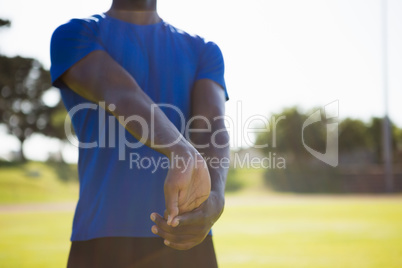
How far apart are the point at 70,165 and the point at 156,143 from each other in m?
38.4

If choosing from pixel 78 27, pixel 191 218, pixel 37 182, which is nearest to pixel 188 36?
pixel 78 27

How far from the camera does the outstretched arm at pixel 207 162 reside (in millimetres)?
1072

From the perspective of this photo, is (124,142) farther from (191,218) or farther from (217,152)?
Result: (191,218)

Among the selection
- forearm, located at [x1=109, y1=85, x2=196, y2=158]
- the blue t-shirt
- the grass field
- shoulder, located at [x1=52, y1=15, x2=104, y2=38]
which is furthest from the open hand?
the grass field

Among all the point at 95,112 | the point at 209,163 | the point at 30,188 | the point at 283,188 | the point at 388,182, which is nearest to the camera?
the point at 209,163

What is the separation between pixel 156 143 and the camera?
1046 mm

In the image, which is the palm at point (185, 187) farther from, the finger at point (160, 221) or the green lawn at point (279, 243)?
the green lawn at point (279, 243)

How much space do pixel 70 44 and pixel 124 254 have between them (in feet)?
2.17

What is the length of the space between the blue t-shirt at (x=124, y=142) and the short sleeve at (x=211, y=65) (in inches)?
2.5

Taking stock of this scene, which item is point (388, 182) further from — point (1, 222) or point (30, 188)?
point (1, 222)

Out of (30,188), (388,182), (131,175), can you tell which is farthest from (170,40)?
(388,182)

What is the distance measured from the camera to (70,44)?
1.25 m

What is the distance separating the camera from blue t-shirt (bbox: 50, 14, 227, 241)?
4.63ft

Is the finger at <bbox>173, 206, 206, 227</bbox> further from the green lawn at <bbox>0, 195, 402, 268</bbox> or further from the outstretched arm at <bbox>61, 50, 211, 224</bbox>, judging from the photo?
the green lawn at <bbox>0, 195, 402, 268</bbox>
